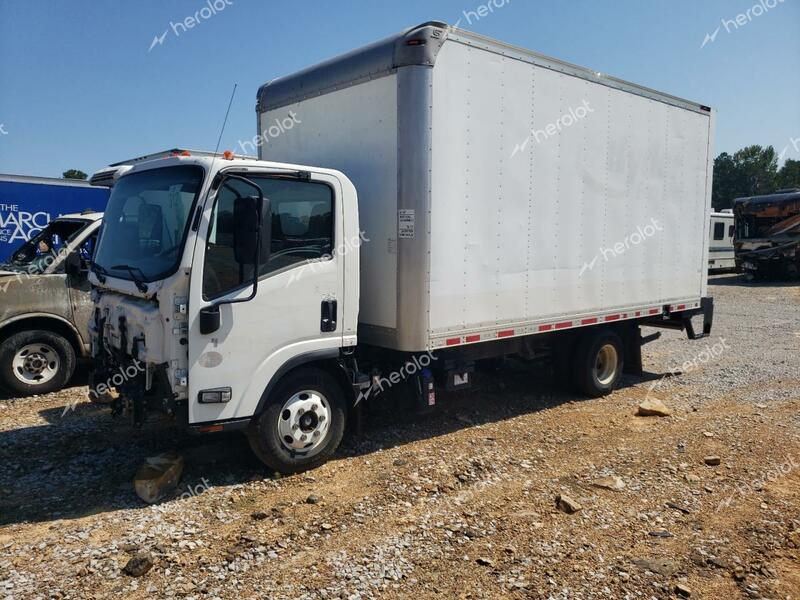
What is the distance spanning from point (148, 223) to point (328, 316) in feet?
5.14

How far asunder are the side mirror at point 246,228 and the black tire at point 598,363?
14.9 feet

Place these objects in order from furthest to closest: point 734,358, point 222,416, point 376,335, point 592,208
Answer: point 734,358
point 592,208
point 376,335
point 222,416

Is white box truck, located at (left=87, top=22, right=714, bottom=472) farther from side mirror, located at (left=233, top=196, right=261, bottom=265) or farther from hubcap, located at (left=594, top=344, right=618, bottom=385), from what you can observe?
hubcap, located at (left=594, top=344, right=618, bottom=385)

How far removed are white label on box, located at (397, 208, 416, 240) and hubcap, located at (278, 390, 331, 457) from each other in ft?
4.88

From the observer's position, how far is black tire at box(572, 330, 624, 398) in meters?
7.36

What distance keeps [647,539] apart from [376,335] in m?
2.62

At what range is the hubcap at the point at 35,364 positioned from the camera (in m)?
7.20

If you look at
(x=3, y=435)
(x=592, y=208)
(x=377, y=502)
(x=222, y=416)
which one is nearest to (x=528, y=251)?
(x=592, y=208)

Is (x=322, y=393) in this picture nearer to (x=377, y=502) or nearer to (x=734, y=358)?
(x=377, y=502)

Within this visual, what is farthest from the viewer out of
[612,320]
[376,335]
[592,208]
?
[612,320]

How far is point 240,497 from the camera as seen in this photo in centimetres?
457

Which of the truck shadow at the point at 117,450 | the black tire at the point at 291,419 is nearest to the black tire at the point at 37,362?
the truck shadow at the point at 117,450

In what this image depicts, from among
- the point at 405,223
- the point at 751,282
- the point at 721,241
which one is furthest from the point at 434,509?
the point at 721,241

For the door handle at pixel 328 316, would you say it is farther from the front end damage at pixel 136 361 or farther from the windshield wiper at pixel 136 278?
the windshield wiper at pixel 136 278
